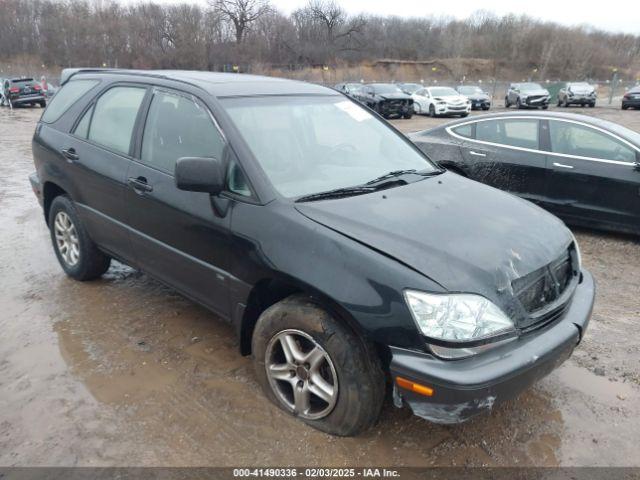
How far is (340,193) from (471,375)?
1.26m

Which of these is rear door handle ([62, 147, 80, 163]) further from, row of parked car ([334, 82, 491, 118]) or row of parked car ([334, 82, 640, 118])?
row of parked car ([334, 82, 491, 118])

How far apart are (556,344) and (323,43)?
77.4 metres

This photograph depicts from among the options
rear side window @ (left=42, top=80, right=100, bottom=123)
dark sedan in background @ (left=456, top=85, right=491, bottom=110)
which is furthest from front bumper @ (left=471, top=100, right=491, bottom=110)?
rear side window @ (left=42, top=80, right=100, bottom=123)

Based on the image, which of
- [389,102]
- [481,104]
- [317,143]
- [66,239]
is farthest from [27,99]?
[317,143]

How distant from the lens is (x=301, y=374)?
2697mm

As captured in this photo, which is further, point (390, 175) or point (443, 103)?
point (443, 103)

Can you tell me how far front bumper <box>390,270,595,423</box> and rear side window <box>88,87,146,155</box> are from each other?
8.61ft

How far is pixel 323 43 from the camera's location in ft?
243

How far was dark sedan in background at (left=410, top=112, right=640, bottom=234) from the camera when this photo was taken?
5.63 m

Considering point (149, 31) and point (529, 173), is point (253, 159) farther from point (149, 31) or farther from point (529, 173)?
point (149, 31)

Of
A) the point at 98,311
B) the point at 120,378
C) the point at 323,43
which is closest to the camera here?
the point at 120,378

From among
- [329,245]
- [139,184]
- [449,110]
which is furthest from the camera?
[449,110]

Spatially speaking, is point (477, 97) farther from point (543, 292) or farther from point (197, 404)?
point (197, 404)

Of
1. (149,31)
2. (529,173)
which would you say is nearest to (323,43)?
(149,31)
